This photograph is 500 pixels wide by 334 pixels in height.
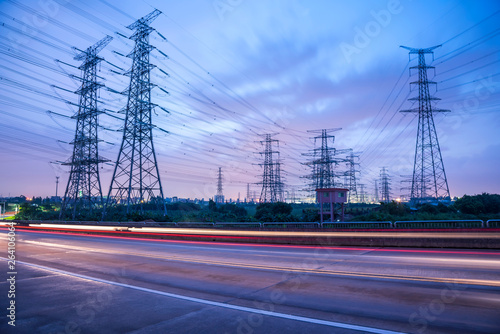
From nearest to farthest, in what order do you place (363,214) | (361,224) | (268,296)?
(268,296), (361,224), (363,214)

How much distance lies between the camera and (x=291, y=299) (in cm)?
658

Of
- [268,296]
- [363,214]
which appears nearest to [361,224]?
[363,214]

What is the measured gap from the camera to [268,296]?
22.5 feet

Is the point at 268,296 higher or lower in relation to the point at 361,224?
lower

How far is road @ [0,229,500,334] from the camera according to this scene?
5.15 meters

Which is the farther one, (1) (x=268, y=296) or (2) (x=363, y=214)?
(2) (x=363, y=214)

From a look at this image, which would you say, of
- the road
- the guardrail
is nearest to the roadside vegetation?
the guardrail

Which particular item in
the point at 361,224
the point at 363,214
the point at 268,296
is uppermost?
the point at 363,214

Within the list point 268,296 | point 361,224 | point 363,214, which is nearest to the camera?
point 268,296

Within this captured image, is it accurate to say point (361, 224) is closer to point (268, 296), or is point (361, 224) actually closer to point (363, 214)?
point (363, 214)

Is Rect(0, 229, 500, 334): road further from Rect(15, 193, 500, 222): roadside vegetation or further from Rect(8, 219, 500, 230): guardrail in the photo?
Rect(15, 193, 500, 222): roadside vegetation

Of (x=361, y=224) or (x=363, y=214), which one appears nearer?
(x=361, y=224)

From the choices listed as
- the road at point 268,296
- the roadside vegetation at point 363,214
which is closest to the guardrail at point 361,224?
the roadside vegetation at point 363,214

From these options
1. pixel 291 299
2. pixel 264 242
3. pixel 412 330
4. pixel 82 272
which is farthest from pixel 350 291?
pixel 264 242
